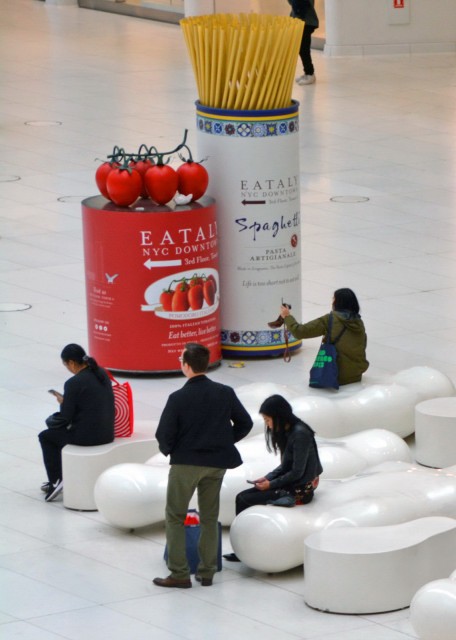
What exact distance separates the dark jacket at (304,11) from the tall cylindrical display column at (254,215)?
1393 cm

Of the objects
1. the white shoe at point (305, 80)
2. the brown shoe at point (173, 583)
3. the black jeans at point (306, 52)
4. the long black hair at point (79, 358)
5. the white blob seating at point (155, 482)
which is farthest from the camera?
the white shoe at point (305, 80)

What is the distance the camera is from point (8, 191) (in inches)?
763

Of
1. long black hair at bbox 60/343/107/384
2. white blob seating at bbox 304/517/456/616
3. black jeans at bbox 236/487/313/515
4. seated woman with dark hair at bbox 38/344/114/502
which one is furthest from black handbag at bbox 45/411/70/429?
white blob seating at bbox 304/517/456/616

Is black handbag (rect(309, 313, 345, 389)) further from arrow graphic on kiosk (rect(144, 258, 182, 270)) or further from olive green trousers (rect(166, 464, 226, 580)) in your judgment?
Answer: olive green trousers (rect(166, 464, 226, 580))

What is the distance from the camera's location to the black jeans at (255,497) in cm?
884

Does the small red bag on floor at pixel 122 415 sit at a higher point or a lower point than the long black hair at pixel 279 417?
lower

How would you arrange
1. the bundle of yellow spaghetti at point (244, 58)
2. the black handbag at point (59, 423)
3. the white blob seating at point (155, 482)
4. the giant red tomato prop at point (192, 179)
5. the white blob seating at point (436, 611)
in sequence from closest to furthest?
1. the white blob seating at point (436, 611)
2. the white blob seating at point (155, 482)
3. the black handbag at point (59, 423)
4. the giant red tomato prop at point (192, 179)
5. the bundle of yellow spaghetti at point (244, 58)

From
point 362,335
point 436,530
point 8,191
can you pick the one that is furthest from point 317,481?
point 8,191

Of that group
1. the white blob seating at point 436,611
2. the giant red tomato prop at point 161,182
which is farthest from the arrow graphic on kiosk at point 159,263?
the white blob seating at point 436,611

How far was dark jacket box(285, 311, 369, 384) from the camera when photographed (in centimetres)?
1128

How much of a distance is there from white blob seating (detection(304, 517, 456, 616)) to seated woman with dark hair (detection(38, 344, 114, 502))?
205 cm

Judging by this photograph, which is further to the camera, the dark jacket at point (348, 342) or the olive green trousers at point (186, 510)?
the dark jacket at point (348, 342)

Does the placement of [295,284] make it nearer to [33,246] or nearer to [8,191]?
[33,246]

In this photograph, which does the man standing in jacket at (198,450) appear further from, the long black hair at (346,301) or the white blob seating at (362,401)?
the long black hair at (346,301)
